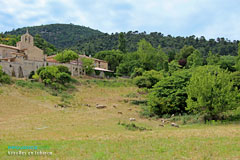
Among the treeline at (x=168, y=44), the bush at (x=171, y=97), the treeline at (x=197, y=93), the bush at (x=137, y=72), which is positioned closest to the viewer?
the treeline at (x=197, y=93)

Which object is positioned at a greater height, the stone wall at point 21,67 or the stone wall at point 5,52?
the stone wall at point 5,52

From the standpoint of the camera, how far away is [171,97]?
32438 millimetres

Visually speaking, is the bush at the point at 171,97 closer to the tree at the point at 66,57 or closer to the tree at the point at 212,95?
the tree at the point at 212,95

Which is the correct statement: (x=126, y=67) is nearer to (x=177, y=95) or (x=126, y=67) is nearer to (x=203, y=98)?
(x=177, y=95)

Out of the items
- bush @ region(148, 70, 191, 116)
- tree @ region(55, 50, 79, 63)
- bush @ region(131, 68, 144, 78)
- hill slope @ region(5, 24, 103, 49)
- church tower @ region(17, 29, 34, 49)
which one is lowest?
bush @ region(148, 70, 191, 116)

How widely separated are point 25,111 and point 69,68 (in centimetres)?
3005

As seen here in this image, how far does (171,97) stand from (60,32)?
16129 cm

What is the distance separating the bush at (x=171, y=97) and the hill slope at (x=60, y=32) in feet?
405

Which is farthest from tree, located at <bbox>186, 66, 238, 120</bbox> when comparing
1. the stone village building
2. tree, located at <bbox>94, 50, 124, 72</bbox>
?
tree, located at <bbox>94, 50, 124, 72</bbox>

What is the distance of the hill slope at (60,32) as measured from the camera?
160000mm

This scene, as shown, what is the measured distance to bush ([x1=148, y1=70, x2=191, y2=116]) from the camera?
105 feet

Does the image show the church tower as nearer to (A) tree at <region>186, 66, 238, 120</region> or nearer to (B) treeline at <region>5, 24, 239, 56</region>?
(B) treeline at <region>5, 24, 239, 56</region>

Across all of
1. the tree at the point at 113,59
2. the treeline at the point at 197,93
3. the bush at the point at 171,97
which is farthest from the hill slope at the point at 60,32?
the bush at the point at 171,97

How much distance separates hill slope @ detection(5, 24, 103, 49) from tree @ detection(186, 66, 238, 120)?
5210 inches
